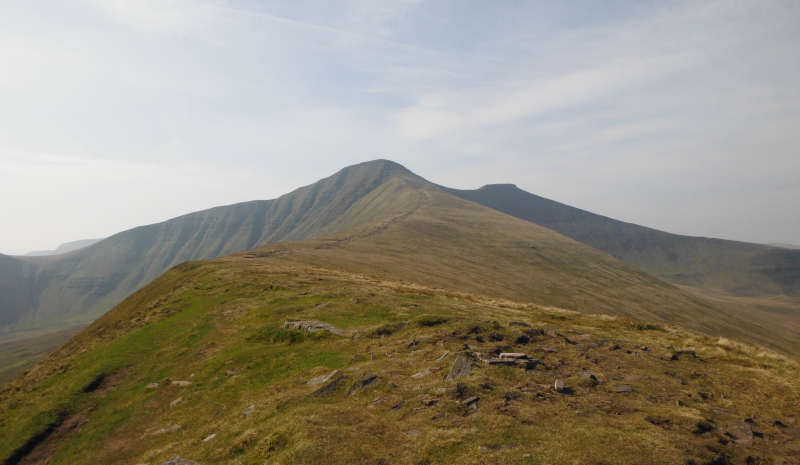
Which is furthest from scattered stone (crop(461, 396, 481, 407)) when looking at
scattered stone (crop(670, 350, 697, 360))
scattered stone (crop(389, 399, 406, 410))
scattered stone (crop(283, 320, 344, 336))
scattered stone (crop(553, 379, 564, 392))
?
scattered stone (crop(670, 350, 697, 360))

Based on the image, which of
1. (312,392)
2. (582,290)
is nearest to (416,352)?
(312,392)

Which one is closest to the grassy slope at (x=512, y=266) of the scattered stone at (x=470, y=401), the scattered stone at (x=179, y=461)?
the scattered stone at (x=179, y=461)

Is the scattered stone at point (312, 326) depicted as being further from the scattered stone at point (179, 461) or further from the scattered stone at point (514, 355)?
the scattered stone at point (179, 461)

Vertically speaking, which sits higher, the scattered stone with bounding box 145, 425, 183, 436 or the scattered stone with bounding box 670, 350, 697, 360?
the scattered stone with bounding box 670, 350, 697, 360

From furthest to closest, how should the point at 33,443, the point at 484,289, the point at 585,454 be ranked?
the point at 484,289 → the point at 33,443 → the point at 585,454

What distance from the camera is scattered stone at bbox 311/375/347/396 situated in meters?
19.5

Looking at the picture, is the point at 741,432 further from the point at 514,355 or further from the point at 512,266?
the point at 512,266

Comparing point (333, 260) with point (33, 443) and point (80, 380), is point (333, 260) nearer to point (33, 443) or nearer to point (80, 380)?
point (80, 380)

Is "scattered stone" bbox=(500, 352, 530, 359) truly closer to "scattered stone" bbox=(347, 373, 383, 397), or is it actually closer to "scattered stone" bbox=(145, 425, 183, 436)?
"scattered stone" bbox=(347, 373, 383, 397)

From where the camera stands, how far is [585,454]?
40.2ft

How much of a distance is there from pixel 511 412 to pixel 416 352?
8.43 meters

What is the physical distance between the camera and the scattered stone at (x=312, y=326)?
30.2 metres

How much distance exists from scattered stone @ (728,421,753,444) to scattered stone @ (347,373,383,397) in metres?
14.3

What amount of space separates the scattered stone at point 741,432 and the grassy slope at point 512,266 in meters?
58.0
